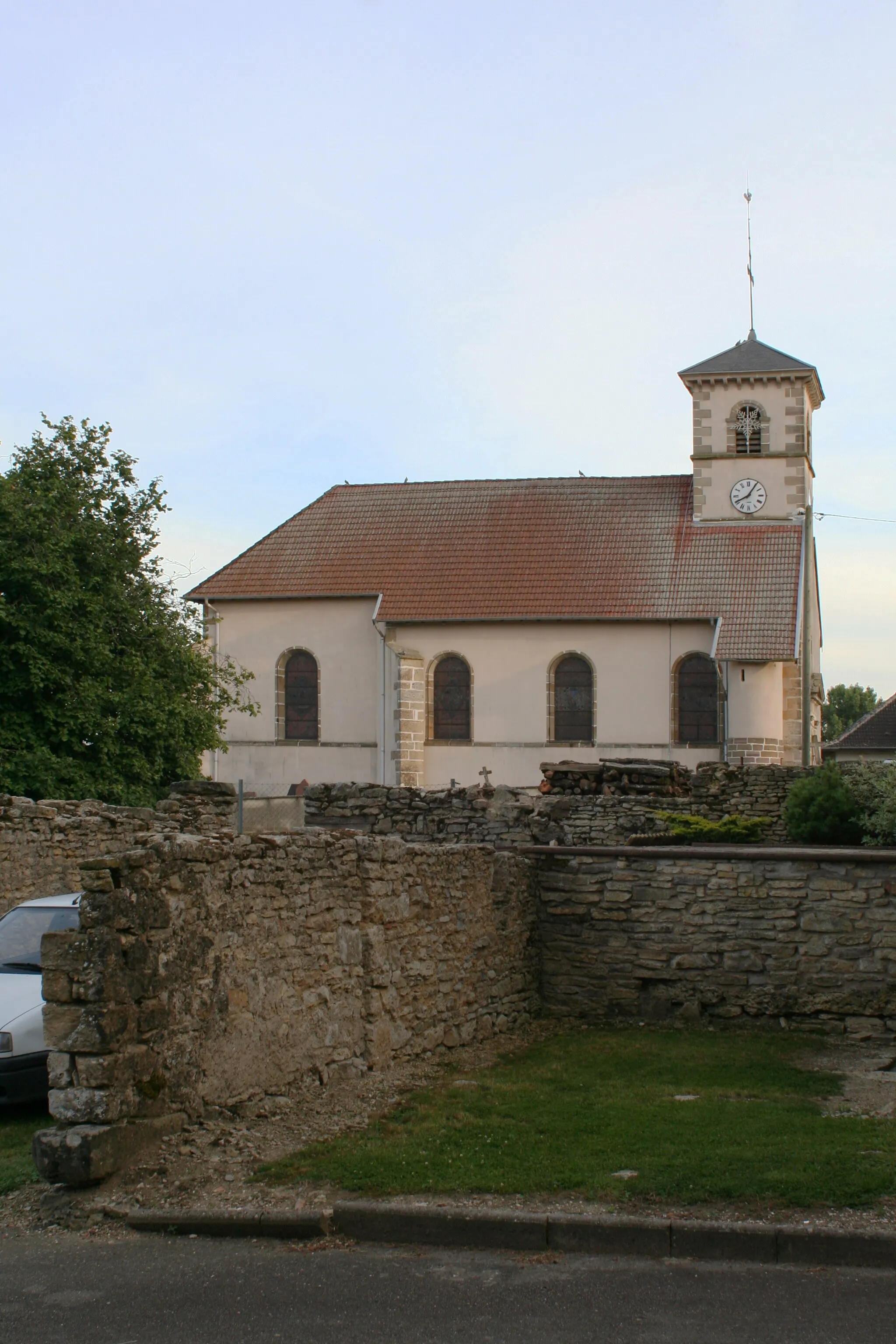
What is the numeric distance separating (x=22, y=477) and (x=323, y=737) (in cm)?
1362

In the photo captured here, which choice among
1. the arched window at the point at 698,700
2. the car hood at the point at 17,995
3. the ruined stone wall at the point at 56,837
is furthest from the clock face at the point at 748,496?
the car hood at the point at 17,995

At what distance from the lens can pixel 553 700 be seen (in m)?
36.7

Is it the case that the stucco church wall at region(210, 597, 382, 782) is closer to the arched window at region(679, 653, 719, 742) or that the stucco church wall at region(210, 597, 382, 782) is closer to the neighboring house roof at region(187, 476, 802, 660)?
the neighboring house roof at region(187, 476, 802, 660)

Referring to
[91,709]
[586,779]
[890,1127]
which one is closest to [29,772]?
[91,709]

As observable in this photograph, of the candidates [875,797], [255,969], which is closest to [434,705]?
[875,797]

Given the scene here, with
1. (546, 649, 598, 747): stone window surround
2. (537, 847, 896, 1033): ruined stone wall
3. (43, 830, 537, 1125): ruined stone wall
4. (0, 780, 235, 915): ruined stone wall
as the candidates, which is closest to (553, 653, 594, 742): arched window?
(546, 649, 598, 747): stone window surround

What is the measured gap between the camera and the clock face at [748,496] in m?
38.9

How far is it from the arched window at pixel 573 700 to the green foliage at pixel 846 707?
2003 inches

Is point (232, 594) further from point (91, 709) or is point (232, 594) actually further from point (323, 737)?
point (91, 709)

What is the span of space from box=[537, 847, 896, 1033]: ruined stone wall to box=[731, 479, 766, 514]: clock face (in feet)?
92.7

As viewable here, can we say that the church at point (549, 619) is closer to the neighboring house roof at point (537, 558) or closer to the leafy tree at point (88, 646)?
the neighboring house roof at point (537, 558)

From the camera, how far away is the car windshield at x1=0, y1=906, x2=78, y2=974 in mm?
9133

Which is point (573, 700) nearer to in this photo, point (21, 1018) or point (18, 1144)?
point (21, 1018)

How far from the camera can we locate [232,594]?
127 feet
